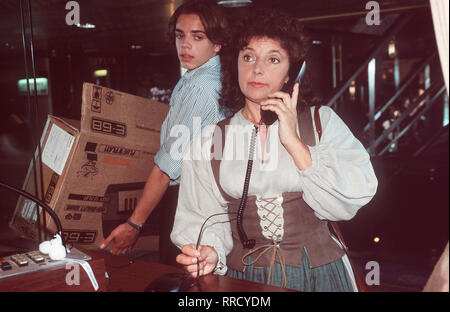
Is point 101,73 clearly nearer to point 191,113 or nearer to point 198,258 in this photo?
point 191,113

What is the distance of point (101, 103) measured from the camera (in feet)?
6.50

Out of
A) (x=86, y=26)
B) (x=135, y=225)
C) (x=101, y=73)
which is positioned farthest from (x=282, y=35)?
(x=101, y=73)

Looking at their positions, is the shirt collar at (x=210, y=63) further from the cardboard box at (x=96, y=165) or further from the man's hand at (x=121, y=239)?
the man's hand at (x=121, y=239)

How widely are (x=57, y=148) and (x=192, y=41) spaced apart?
2.72 feet

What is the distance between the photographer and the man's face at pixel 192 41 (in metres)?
2.18

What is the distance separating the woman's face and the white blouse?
127 millimetres

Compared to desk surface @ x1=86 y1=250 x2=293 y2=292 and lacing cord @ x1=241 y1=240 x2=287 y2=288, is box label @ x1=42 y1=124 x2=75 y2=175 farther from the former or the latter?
lacing cord @ x1=241 y1=240 x2=287 y2=288

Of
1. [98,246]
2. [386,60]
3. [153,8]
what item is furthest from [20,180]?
Answer: [386,60]

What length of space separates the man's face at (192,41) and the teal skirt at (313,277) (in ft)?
3.76

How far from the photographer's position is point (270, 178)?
1542 mm

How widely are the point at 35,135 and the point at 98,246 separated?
0.83 m

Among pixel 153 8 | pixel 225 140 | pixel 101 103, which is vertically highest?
pixel 153 8

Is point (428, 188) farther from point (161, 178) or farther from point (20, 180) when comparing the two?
point (20, 180)

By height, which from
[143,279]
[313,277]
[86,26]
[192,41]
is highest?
[86,26]
